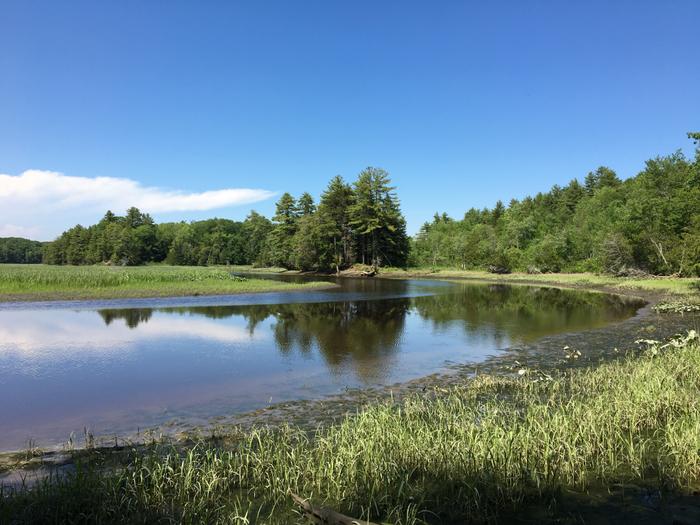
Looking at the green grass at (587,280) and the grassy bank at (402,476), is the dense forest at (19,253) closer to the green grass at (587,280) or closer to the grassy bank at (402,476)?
the green grass at (587,280)

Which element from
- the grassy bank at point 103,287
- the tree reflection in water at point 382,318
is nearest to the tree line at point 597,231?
the tree reflection in water at point 382,318

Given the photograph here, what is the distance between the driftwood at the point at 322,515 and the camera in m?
4.31

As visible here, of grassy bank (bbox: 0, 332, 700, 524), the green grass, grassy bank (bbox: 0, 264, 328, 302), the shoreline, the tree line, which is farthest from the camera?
the tree line

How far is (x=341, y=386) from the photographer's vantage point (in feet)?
42.4

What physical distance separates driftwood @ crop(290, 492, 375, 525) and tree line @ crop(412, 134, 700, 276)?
37798 mm

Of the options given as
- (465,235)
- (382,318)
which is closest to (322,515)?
(382,318)

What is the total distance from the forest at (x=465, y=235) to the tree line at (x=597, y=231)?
6.9 inches

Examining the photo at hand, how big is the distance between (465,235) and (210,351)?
295 feet

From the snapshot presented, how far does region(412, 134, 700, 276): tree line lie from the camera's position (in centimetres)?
4878

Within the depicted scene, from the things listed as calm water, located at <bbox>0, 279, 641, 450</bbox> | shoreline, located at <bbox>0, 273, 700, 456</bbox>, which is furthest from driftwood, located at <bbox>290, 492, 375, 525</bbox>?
calm water, located at <bbox>0, 279, 641, 450</bbox>

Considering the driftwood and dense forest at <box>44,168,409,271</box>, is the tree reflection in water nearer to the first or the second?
the driftwood

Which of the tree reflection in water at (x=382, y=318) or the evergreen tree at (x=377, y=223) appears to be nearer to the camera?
the tree reflection in water at (x=382, y=318)

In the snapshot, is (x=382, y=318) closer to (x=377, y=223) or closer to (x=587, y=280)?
(x=587, y=280)

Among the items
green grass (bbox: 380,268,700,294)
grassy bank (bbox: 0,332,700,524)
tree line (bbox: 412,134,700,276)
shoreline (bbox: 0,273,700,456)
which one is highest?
tree line (bbox: 412,134,700,276)
